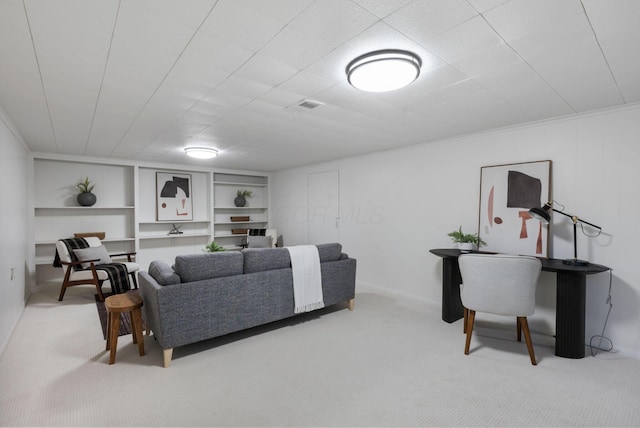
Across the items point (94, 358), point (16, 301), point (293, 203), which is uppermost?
point (293, 203)

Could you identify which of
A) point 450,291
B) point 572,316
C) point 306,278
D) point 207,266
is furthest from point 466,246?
point 207,266

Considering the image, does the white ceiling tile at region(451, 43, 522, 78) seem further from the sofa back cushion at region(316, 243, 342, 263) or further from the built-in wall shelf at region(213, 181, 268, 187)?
the built-in wall shelf at region(213, 181, 268, 187)

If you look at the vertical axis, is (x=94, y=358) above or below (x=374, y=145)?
below

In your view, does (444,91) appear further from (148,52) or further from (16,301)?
(16,301)

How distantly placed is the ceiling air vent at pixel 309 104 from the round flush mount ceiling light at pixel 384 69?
26.2 inches

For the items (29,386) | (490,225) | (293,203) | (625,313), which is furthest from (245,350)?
(293,203)

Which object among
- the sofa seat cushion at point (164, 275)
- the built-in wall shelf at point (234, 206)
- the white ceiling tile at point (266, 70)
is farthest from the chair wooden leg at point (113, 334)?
the built-in wall shelf at point (234, 206)

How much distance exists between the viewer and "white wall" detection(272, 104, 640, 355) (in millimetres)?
2828

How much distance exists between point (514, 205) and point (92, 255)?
18.5 ft

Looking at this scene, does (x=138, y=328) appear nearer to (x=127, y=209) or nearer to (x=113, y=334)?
(x=113, y=334)

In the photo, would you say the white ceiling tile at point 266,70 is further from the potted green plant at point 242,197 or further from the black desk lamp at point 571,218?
the potted green plant at point 242,197

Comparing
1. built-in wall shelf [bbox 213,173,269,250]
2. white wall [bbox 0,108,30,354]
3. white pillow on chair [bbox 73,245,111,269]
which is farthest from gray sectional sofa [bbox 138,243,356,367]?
built-in wall shelf [bbox 213,173,269,250]

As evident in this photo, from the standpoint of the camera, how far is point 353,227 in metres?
5.45

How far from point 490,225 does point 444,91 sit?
6.25 feet
